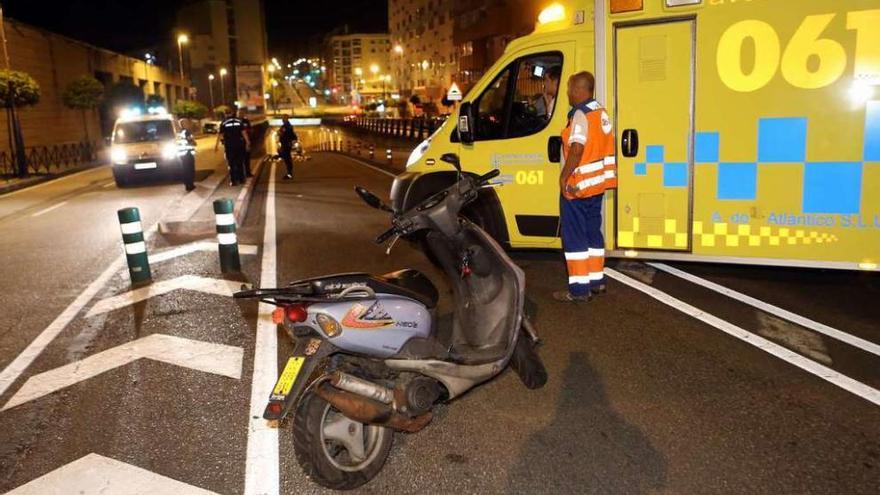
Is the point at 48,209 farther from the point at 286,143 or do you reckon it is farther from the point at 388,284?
the point at 388,284

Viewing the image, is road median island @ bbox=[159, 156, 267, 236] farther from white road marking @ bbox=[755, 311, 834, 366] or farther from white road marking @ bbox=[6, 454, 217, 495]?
white road marking @ bbox=[755, 311, 834, 366]

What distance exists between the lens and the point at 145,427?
4.44 metres

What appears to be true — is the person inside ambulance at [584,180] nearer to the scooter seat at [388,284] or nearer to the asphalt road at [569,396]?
the asphalt road at [569,396]

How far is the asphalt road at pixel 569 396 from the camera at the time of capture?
12.3ft

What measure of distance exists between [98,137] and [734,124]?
46.2 m

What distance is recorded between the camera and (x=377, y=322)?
3.65m

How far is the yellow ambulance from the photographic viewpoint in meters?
6.37

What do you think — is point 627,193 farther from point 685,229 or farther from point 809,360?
point 809,360

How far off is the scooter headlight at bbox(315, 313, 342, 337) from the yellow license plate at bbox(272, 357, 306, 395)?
0.63 feet

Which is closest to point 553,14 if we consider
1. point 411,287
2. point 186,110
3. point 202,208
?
point 411,287

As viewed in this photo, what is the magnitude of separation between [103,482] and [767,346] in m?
4.46

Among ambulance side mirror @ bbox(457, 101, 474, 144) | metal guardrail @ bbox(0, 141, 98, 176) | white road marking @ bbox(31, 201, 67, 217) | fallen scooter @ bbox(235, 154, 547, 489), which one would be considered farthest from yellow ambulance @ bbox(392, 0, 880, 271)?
metal guardrail @ bbox(0, 141, 98, 176)

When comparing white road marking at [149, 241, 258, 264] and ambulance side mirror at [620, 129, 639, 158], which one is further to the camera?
white road marking at [149, 241, 258, 264]

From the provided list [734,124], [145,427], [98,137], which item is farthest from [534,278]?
[98,137]
